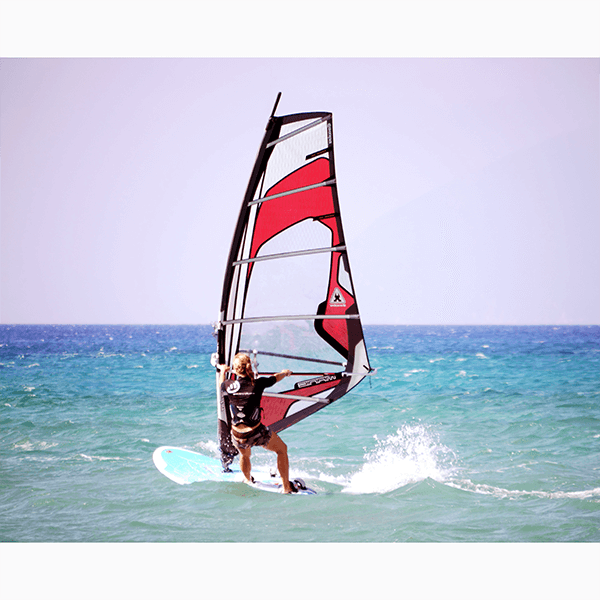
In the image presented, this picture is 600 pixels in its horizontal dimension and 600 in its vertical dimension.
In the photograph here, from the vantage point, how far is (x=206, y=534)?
3609 mm

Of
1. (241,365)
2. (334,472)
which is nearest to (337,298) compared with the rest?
(241,365)

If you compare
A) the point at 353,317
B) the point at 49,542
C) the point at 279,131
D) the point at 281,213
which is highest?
the point at 279,131

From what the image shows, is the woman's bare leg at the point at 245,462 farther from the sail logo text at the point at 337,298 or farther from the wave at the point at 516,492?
the wave at the point at 516,492

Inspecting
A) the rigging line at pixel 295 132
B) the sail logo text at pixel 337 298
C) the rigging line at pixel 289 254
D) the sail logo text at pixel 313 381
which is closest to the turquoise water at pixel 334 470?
the sail logo text at pixel 313 381

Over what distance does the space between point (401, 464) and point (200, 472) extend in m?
1.71

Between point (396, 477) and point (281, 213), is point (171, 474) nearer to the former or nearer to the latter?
point (396, 477)

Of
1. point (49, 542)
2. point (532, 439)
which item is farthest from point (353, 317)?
point (532, 439)

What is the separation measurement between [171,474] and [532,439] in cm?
381

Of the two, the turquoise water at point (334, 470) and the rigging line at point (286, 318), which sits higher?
the rigging line at point (286, 318)

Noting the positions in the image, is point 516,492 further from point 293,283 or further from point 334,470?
point 293,283

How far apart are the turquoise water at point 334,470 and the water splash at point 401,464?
22 mm

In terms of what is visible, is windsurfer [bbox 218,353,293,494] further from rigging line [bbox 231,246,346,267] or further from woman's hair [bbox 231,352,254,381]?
rigging line [bbox 231,246,346,267]

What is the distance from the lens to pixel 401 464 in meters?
4.89

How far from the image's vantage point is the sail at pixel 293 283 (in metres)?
3.67
